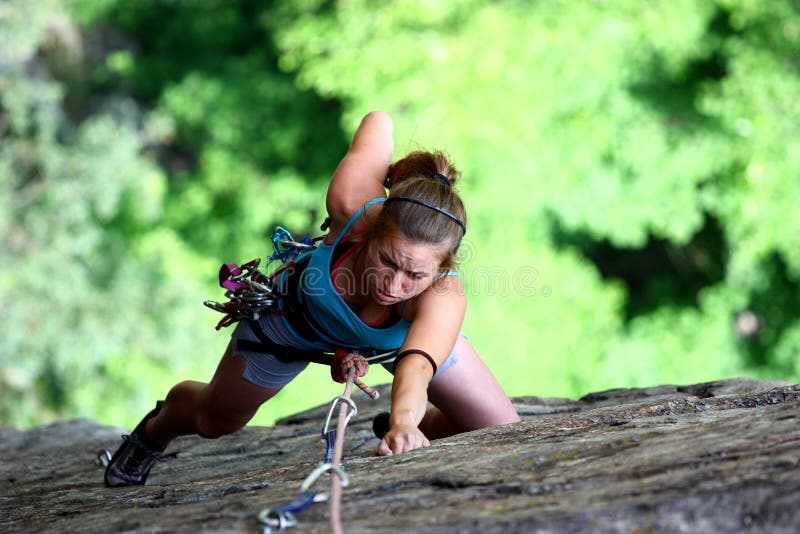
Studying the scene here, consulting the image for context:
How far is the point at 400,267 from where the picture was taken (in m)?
2.53

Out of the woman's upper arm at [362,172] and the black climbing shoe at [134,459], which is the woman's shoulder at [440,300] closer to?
the woman's upper arm at [362,172]

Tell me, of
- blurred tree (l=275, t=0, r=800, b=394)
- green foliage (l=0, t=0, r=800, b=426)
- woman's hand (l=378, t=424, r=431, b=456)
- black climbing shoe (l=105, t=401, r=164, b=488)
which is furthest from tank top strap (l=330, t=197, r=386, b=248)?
blurred tree (l=275, t=0, r=800, b=394)

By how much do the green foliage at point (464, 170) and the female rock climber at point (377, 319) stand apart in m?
5.55

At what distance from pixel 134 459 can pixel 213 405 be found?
1.41 feet

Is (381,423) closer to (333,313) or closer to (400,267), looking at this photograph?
(333,313)

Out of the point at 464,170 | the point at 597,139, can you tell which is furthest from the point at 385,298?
the point at 597,139

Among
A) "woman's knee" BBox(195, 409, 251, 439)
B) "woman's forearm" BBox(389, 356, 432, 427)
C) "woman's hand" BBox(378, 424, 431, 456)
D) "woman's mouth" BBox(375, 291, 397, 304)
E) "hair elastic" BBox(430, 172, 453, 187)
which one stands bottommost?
"woman's hand" BBox(378, 424, 431, 456)

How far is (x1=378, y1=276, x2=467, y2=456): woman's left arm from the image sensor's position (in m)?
2.44

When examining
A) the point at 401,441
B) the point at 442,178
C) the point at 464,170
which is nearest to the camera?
the point at 401,441

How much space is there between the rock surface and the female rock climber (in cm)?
24

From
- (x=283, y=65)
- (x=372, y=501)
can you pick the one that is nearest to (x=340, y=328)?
(x=372, y=501)

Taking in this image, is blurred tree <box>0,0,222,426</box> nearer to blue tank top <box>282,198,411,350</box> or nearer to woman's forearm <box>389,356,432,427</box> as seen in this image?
blue tank top <box>282,198,411,350</box>

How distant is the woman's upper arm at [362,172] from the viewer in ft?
9.29

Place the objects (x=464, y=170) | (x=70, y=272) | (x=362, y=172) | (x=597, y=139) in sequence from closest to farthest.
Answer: (x=362, y=172) < (x=70, y=272) < (x=464, y=170) < (x=597, y=139)
